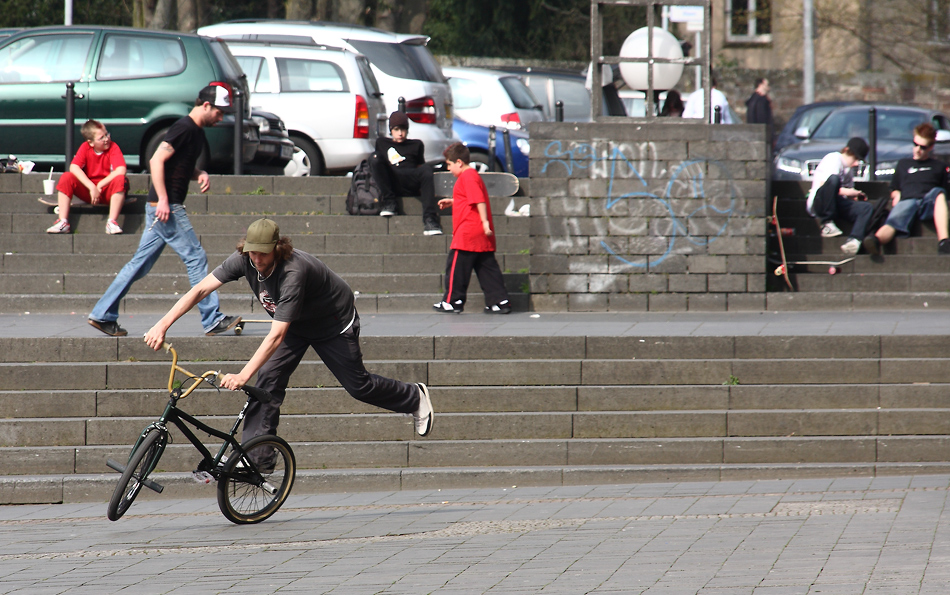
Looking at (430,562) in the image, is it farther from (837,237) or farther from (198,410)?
(837,237)

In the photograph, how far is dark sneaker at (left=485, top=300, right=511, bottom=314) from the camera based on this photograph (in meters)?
10.2

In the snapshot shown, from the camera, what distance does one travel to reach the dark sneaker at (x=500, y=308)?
33.6 feet

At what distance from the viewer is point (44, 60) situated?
12.3m

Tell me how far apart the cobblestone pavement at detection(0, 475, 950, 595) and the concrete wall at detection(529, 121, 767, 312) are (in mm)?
3703

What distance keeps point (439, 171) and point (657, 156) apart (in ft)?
9.79

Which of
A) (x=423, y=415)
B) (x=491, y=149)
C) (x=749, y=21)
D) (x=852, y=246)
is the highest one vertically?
(x=749, y=21)

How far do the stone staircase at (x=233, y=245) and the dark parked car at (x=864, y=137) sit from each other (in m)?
4.97

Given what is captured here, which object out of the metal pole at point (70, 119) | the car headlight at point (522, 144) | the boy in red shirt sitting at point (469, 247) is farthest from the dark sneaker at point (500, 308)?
the car headlight at point (522, 144)

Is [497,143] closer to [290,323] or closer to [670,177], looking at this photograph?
[670,177]

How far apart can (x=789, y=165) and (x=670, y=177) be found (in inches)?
201

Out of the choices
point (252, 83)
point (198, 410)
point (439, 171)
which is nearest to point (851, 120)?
point (439, 171)

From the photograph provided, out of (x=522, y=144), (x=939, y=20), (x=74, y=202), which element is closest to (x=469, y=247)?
(x=74, y=202)

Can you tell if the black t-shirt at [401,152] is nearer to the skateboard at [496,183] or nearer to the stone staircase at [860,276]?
the skateboard at [496,183]

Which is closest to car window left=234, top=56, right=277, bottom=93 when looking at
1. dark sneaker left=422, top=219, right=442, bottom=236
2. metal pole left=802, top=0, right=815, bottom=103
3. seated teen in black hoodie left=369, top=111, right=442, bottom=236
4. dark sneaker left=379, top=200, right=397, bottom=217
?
seated teen in black hoodie left=369, top=111, right=442, bottom=236
